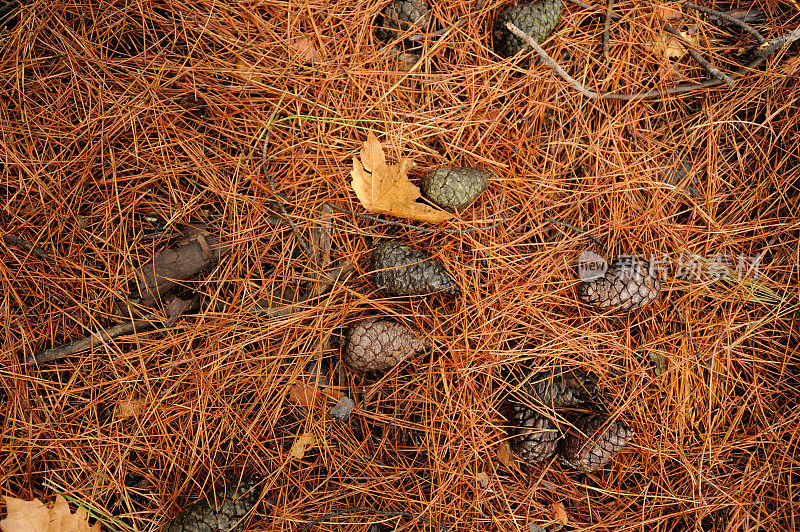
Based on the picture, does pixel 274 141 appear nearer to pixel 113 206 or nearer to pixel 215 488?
pixel 113 206

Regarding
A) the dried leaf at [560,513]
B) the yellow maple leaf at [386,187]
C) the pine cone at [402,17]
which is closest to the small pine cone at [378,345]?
the yellow maple leaf at [386,187]

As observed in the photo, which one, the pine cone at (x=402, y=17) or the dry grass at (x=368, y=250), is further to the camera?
the pine cone at (x=402, y=17)

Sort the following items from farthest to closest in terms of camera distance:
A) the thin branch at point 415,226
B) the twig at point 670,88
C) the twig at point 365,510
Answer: the twig at point 670,88
the thin branch at point 415,226
the twig at point 365,510

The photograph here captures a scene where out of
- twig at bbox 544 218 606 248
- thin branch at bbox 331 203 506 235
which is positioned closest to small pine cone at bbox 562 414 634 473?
twig at bbox 544 218 606 248

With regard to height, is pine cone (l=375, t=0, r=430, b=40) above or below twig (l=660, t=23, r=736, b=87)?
above

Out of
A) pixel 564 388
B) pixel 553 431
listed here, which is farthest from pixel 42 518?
pixel 564 388

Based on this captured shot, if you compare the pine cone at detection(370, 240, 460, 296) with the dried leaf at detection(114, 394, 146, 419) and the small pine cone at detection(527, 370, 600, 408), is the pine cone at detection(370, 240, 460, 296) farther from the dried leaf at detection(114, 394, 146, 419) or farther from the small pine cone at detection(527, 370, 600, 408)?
the dried leaf at detection(114, 394, 146, 419)

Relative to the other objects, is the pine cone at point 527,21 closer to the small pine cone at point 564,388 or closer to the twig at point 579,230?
the twig at point 579,230
